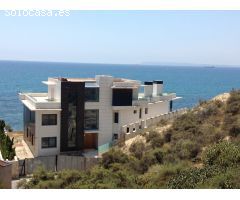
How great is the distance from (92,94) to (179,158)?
9.51 metres

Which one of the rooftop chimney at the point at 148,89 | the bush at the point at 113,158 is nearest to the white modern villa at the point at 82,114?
the rooftop chimney at the point at 148,89

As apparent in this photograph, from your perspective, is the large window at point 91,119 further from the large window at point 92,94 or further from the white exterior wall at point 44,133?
the white exterior wall at point 44,133

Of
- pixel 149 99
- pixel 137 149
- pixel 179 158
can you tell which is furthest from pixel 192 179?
pixel 149 99

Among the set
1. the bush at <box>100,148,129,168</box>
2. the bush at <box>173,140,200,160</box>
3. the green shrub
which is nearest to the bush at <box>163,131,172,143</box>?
the bush at <box>173,140,200,160</box>

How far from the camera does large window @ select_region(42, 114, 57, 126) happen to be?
2522 centimetres

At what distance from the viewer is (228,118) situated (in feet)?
73.4

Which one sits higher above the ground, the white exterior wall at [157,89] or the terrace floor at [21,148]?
the white exterior wall at [157,89]

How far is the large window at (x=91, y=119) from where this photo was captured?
26688mm

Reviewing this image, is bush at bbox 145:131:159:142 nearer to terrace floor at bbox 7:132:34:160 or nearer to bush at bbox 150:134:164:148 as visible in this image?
bush at bbox 150:134:164:148

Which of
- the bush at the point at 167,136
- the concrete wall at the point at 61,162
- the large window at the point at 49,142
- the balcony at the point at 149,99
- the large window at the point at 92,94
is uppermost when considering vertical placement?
the large window at the point at 92,94

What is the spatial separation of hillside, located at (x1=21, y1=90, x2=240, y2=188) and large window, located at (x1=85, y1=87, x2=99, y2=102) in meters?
3.76
